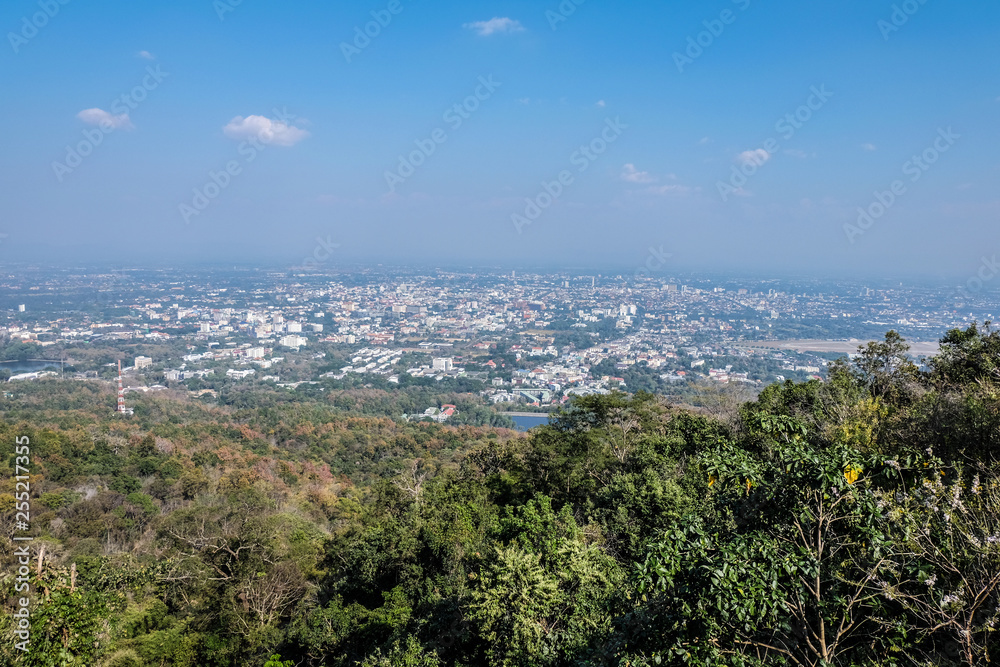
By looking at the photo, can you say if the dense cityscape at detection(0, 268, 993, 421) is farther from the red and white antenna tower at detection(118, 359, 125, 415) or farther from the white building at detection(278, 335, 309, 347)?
the red and white antenna tower at detection(118, 359, 125, 415)

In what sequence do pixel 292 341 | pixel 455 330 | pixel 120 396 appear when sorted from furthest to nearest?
pixel 455 330 → pixel 292 341 → pixel 120 396

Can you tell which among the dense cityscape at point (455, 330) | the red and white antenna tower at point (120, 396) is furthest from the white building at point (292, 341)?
the red and white antenna tower at point (120, 396)

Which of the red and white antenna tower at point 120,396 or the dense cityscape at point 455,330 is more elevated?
the dense cityscape at point 455,330

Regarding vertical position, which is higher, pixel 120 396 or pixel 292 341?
pixel 292 341

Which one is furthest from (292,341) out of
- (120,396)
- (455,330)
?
(120,396)

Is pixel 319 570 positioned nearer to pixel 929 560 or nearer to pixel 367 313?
pixel 929 560

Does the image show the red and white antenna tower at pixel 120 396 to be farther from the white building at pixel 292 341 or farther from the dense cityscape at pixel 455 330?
the white building at pixel 292 341

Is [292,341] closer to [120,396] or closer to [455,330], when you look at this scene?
[455,330]

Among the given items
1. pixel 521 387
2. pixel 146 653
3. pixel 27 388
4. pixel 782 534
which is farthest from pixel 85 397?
pixel 782 534

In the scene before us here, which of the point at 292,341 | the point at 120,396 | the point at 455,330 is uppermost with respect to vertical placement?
the point at 455,330

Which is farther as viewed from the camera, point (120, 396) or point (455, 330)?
point (455, 330)

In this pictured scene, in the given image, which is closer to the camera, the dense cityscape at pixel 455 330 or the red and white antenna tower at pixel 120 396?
the red and white antenna tower at pixel 120 396
